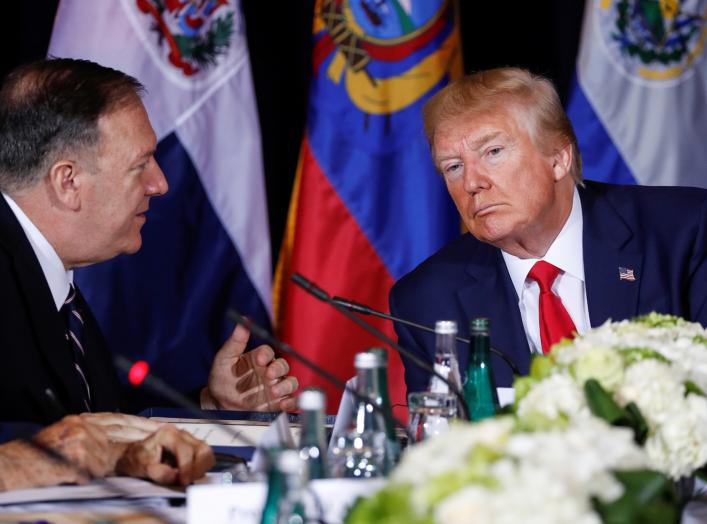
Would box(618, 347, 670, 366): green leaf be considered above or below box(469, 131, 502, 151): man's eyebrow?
above

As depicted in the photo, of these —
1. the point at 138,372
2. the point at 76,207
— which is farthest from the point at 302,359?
the point at 76,207

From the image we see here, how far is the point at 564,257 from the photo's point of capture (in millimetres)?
2791

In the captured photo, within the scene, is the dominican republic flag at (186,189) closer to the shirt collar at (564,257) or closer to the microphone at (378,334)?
the shirt collar at (564,257)

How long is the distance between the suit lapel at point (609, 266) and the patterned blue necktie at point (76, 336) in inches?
50.0

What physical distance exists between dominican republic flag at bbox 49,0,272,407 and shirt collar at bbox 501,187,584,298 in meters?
1.21

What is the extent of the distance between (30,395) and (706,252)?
174 centimetres

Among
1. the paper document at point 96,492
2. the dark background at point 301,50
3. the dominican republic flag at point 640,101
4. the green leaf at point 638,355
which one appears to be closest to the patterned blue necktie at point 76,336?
the paper document at point 96,492

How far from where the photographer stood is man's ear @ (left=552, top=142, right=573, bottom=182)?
285 centimetres

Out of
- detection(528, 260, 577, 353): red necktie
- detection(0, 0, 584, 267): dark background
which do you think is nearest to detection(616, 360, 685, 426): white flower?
detection(528, 260, 577, 353): red necktie

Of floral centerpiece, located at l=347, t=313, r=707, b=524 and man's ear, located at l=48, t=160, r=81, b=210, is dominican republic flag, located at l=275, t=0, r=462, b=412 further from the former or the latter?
floral centerpiece, located at l=347, t=313, r=707, b=524

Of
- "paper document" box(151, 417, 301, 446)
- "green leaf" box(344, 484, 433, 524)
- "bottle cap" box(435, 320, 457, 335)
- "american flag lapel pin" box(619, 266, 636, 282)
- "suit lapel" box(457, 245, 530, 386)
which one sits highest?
"green leaf" box(344, 484, 433, 524)

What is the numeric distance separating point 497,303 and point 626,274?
0.34 m

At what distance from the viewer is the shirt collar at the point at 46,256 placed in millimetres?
2445

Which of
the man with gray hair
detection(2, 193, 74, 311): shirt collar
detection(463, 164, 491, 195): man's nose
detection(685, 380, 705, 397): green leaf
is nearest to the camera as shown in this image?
detection(685, 380, 705, 397): green leaf
